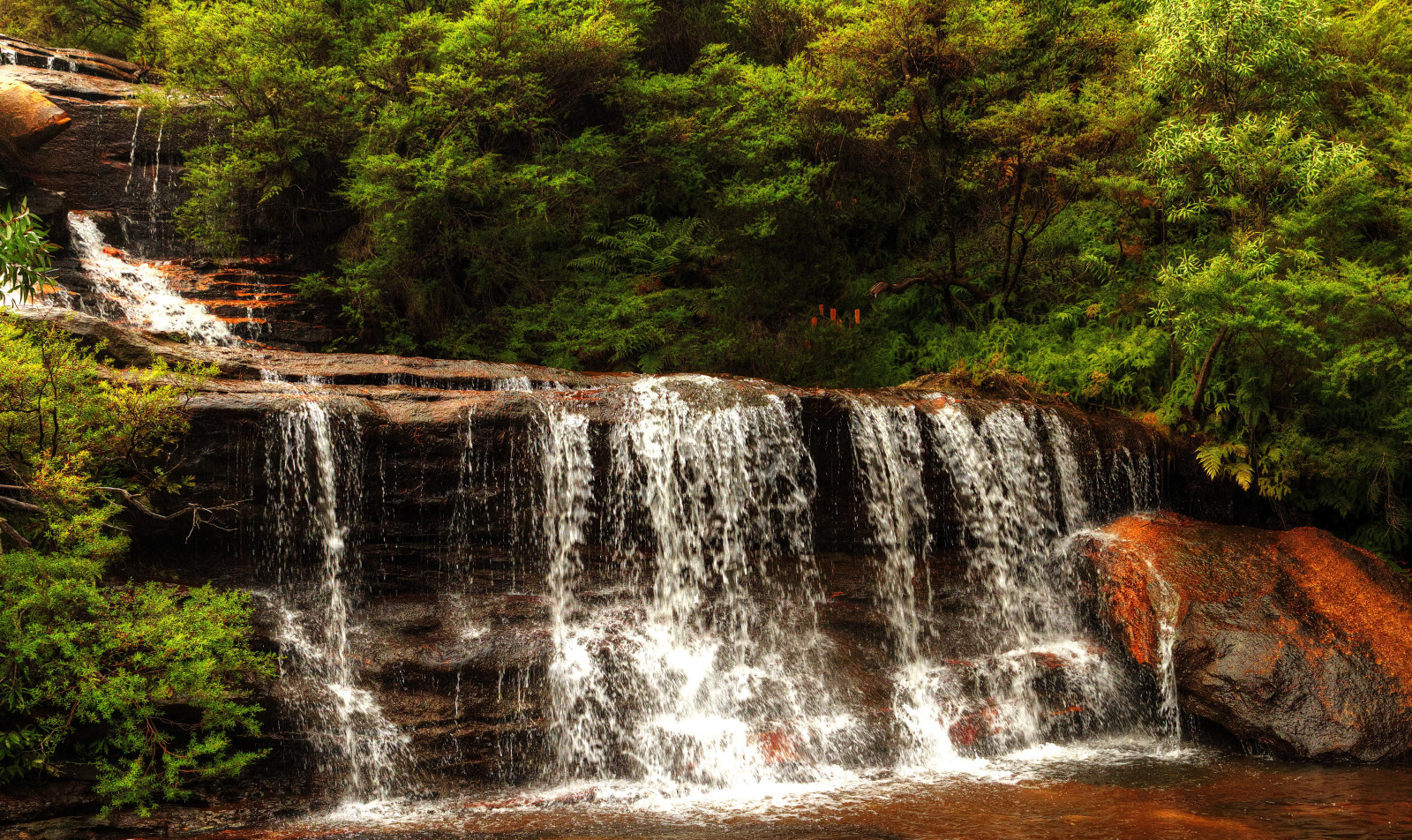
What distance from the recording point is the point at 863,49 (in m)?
14.4

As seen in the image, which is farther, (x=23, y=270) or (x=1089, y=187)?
(x=1089, y=187)

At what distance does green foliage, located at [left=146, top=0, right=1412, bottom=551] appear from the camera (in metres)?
10.8

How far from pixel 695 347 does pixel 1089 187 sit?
23.3 ft

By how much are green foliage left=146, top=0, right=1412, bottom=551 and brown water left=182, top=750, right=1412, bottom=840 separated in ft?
15.8

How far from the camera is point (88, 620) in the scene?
6832mm

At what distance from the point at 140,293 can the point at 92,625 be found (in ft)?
30.7

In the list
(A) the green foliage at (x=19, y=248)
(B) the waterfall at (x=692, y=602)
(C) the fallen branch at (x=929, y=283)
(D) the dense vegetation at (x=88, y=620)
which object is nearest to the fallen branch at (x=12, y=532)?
(D) the dense vegetation at (x=88, y=620)

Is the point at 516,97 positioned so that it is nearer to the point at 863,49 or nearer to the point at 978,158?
the point at 863,49

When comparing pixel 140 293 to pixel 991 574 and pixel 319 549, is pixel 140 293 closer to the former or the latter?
pixel 319 549

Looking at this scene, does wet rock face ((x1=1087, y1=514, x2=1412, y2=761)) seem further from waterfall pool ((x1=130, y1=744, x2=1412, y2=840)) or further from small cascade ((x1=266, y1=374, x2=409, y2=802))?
small cascade ((x1=266, y1=374, x2=409, y2=802))

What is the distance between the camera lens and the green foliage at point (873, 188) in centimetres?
1080

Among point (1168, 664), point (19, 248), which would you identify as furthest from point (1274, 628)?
point (19, 248)

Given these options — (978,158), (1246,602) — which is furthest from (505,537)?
(978,158)

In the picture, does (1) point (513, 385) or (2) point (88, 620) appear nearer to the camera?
(2) point (88, 620)
